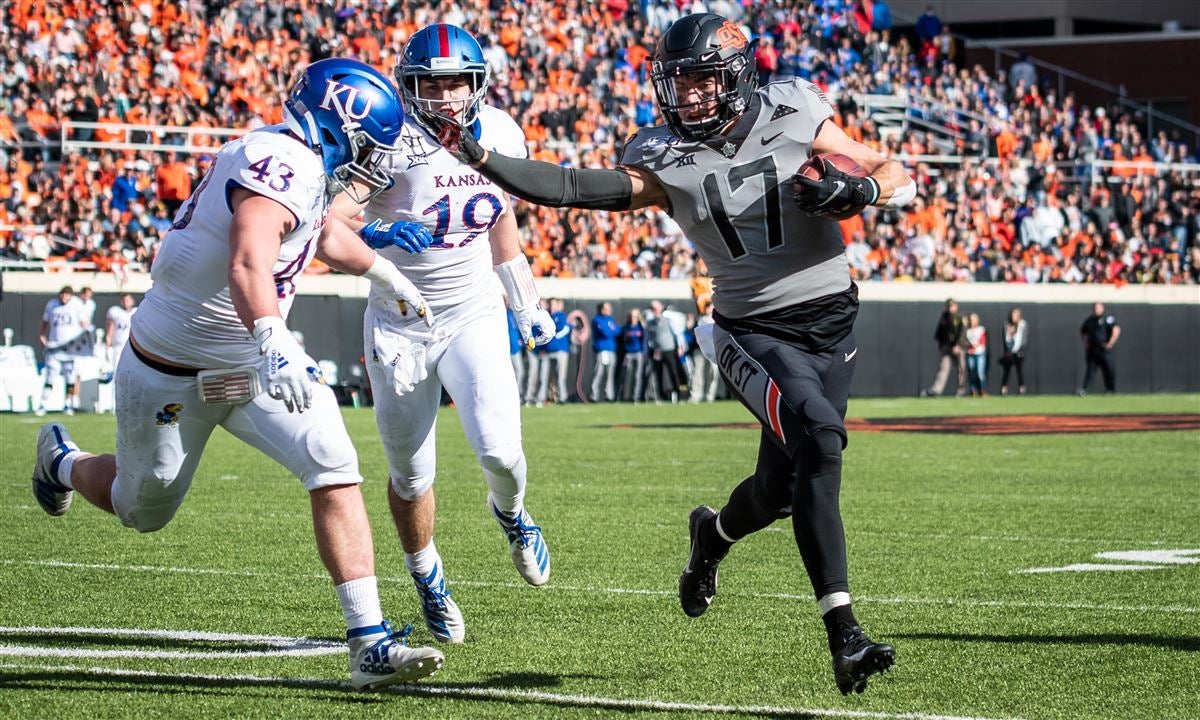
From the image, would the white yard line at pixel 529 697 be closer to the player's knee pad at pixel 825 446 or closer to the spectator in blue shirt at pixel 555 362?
the player's knee pad at pixel 825 446

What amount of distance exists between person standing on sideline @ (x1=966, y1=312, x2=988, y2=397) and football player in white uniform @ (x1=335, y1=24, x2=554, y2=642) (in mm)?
20416

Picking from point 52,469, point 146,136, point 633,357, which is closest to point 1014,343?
point 633,357

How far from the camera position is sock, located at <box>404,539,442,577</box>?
5598 mm

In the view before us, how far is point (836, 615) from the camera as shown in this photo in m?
4.38

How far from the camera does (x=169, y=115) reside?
2181 cm

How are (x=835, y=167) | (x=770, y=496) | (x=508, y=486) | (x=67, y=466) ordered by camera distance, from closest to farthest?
1. (x=835, y=167)
2. (x=770, y=496)
3. (x=67, y=466)
4. (x=508, y=486)

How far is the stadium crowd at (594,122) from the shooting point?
2080 cm

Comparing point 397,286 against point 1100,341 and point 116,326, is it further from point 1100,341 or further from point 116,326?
point 1100,341

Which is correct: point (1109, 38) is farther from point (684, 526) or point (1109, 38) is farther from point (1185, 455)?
point (684, 526)

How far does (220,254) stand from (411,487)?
1.36 metres

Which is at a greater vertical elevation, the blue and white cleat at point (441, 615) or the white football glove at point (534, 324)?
the white football glove at point (534, 324)

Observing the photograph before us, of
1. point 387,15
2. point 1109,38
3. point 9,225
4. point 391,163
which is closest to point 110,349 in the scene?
point 9,225

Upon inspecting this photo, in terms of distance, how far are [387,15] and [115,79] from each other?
4.22m

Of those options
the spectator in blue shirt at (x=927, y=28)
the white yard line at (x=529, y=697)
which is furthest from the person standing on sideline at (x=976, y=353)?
the white yard line at (x=529, y=697)
